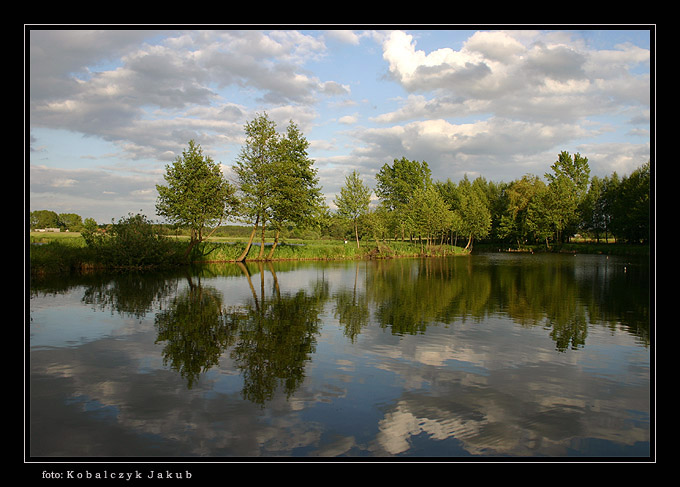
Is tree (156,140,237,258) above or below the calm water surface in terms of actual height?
above

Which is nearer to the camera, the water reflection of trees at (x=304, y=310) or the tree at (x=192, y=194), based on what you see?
the water reflection of trees at (x=304, y=310)

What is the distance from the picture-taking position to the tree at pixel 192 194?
1481 inches

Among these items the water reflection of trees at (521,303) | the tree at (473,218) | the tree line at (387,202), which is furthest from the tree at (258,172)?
the tree at (473,218)

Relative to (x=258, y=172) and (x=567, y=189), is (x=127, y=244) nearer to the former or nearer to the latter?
(x=258, y=172)

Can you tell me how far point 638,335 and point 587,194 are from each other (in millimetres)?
79977

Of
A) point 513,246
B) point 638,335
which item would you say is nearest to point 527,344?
point 638,335

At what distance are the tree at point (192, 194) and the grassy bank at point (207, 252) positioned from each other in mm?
2401

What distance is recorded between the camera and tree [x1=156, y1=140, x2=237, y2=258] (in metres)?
37.6

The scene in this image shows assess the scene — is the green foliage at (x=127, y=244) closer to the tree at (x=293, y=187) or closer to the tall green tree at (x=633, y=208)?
the tree at (x=293, y=187)

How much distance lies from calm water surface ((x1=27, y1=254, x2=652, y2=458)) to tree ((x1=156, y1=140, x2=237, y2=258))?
20.7 meters

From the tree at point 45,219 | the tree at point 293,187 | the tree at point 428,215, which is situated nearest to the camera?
the tree at point 293,187

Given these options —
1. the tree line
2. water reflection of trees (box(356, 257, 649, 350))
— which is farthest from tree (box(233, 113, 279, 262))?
water reflection of trees (box(356, 257, 649, 350))

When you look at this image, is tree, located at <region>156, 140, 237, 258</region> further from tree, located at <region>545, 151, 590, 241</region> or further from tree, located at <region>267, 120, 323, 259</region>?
tree, located at <region>545, 151, 590, 241</region>
